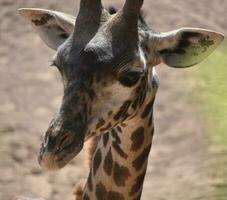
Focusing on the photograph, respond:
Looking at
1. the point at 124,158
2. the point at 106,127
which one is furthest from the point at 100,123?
the point at 124,158

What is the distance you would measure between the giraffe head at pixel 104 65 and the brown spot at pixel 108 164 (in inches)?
14.7

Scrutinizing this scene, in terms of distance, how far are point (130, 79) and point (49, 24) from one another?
0.74 m

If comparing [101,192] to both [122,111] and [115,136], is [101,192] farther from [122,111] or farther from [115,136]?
[122,111]

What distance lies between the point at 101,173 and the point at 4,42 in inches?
133

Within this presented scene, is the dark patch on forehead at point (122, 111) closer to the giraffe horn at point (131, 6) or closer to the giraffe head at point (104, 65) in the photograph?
the giraffe head at point (104, 65)

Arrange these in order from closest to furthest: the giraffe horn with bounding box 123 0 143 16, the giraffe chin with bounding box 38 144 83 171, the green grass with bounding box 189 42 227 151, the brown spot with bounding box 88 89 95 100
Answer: the giraffe chin with bounding box 38 144 83 171 < the brown spot with bounding box 88 89 95 100 < the giraffe horn with bounding box 123 0 143 16 < the green grass with bounding box 189 42 227 151

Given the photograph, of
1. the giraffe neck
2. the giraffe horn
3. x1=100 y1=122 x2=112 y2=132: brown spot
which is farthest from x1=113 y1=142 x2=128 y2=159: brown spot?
the giraffe horn

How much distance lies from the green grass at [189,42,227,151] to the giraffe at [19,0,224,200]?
1997 mm

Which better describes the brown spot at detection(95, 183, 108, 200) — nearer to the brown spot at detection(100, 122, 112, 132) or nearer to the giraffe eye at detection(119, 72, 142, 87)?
the brown spot at detection(100, 122, 112, 132)

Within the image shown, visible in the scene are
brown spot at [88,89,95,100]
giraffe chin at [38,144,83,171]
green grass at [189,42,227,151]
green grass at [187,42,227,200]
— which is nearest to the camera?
giraffe chin at [38,144,83,171]

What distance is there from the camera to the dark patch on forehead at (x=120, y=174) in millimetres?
4062

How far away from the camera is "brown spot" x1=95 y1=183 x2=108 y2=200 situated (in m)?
4.15

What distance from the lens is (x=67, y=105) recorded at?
11.6 ft

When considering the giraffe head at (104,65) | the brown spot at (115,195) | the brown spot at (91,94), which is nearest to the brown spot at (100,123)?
the giraffe head at (104,65)
